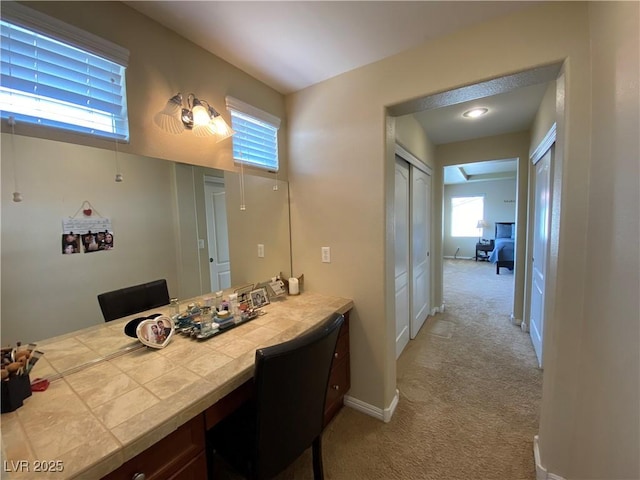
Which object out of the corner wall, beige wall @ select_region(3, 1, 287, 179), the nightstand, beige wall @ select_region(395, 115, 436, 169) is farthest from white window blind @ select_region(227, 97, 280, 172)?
the nightstand

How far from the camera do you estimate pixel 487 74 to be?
4.56 feet

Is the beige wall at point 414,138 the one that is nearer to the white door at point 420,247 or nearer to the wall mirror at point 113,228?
the white door at point 420,247

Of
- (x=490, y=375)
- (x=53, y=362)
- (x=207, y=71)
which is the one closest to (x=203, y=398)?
(x=53, y=362)

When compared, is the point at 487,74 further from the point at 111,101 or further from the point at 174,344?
the point at 174,344

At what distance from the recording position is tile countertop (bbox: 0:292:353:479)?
702mm

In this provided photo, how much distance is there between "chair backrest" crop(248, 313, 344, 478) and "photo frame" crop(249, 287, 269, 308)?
0.80 m

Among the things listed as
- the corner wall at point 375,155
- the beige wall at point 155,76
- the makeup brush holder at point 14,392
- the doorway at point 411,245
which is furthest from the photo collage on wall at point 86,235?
the doorway at point 411,245

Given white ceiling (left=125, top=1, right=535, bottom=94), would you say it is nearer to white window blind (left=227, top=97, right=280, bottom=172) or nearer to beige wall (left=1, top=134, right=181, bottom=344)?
white window blind (left=227, top=97, right=280, bottom=172)

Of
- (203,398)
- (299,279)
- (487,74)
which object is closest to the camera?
(203,398)

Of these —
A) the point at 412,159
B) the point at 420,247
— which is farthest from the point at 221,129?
the point at 420,247

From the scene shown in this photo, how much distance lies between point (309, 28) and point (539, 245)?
2.83 meters

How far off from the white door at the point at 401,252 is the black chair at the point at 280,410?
1552 millimetres

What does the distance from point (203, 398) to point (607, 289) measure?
166 centimetres

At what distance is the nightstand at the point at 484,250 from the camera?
25.3 ft
